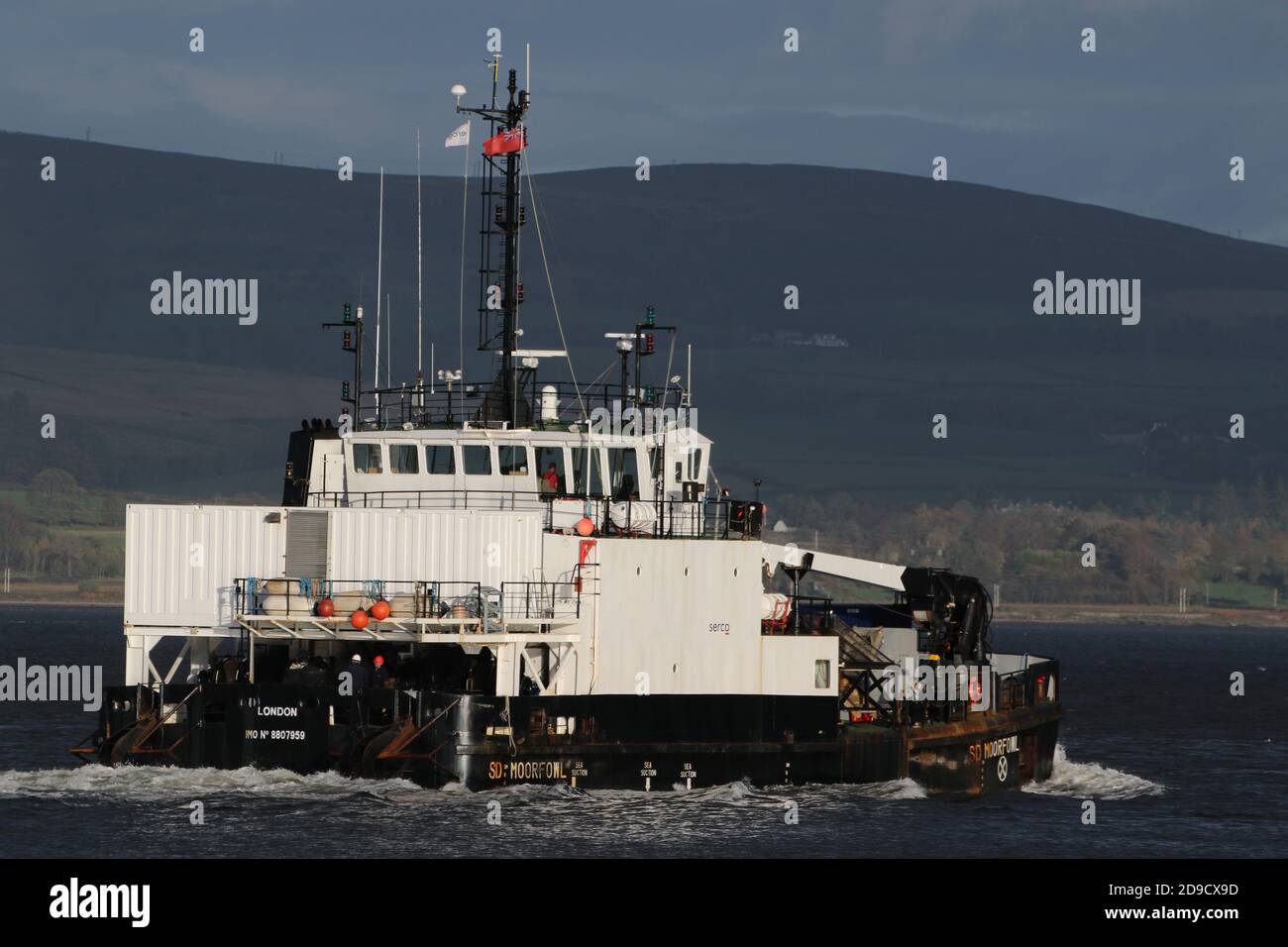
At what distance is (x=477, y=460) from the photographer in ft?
119

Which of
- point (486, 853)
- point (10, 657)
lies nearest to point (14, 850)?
point (486, 853)

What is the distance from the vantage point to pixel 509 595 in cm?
3275

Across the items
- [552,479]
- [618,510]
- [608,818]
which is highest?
[552,479]

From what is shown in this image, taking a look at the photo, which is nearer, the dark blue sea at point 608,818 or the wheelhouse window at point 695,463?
the dark blue sea at point 608,818

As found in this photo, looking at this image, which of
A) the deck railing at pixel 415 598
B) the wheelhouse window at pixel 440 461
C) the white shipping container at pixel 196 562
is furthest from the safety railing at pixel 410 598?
the wheelhouse window at pixel 440 461

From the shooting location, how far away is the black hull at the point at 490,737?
31844 mm

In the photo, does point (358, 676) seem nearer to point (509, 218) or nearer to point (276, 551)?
point (276, 551)

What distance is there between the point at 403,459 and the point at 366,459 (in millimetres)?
777

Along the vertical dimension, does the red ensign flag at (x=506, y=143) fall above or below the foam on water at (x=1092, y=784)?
above

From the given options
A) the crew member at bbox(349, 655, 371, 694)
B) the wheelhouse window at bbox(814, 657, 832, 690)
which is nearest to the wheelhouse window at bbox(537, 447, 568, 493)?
the crew member at bbox(349, 655, 371, 694)

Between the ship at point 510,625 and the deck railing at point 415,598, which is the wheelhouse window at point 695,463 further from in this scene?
the deck railing at point 415,598

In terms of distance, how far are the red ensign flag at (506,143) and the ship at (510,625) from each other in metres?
0.07

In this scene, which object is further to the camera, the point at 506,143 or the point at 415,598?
the point at 506,143

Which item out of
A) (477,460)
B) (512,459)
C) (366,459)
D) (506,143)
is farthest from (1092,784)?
(506,143)
